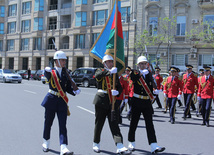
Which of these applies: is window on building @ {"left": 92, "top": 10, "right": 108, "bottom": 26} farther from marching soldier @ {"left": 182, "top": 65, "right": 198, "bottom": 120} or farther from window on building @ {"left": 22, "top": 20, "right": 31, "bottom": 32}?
marching soldier @ {"left": 182, "top": 65, "right": 198, "bottom": 120}

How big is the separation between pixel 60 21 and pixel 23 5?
9.97 m

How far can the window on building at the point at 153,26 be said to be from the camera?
33.6 meters

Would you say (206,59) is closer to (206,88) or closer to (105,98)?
(206,88)

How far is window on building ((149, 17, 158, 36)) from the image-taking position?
1323 inches

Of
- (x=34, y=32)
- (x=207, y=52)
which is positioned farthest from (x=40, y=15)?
(x=207, y=52)

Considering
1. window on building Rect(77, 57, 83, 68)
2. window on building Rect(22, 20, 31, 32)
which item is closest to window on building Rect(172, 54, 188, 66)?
window on building Rect(77, 57, 83, 68)

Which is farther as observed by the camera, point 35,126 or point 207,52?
point 207,52

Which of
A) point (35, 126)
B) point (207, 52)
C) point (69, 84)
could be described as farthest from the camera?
point (207, 52)

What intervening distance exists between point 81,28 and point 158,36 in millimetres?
12955

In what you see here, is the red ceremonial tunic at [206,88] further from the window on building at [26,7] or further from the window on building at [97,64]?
the window on building at [26,7]

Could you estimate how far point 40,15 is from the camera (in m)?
45.9

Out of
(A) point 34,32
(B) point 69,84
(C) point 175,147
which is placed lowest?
(C) point 175,147

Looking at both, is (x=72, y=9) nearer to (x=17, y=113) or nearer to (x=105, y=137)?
(x=17, y=113)

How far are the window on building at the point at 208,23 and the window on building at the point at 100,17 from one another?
13.3 m
